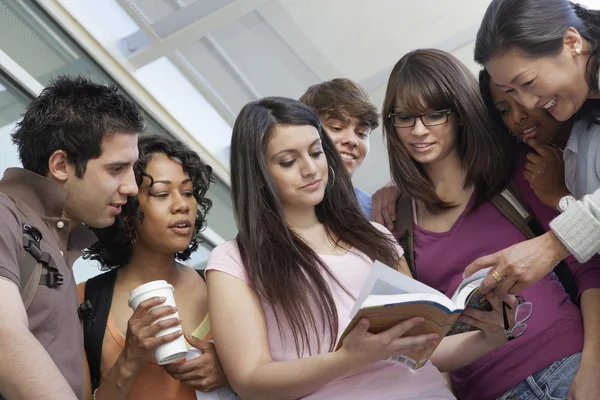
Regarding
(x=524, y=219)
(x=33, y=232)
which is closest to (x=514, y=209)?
(x=524, y=219)

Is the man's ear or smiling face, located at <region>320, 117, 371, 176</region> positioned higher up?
the man's ear

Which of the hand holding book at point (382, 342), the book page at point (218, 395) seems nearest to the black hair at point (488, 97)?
the hand holding book at point (382, 342)

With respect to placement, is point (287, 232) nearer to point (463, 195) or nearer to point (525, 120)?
point (463, 195)

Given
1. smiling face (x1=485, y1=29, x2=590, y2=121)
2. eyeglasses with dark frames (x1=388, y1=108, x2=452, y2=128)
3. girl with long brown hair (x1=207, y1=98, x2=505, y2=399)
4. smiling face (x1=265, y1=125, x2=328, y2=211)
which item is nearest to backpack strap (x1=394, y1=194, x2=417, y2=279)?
girl with long brown hair (x1=207, y1=98, x2=505, y2=399)

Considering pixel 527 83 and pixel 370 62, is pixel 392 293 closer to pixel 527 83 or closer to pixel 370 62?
pixel 527 83

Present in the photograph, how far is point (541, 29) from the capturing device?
7.60 ft

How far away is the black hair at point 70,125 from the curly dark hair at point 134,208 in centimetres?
28

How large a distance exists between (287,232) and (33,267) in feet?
2.48

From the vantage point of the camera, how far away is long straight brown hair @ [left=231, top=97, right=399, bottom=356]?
2.27 m

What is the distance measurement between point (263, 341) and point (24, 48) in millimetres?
2153

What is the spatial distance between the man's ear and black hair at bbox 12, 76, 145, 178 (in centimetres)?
1

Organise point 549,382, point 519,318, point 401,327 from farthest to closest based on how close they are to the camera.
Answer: point 519,318
point 549,382
point 401,327

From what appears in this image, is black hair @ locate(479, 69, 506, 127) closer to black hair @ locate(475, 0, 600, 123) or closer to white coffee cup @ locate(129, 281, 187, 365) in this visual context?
black hair @ locate(475, 0, 600, 123)

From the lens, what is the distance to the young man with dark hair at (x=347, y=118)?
3.33 metres
